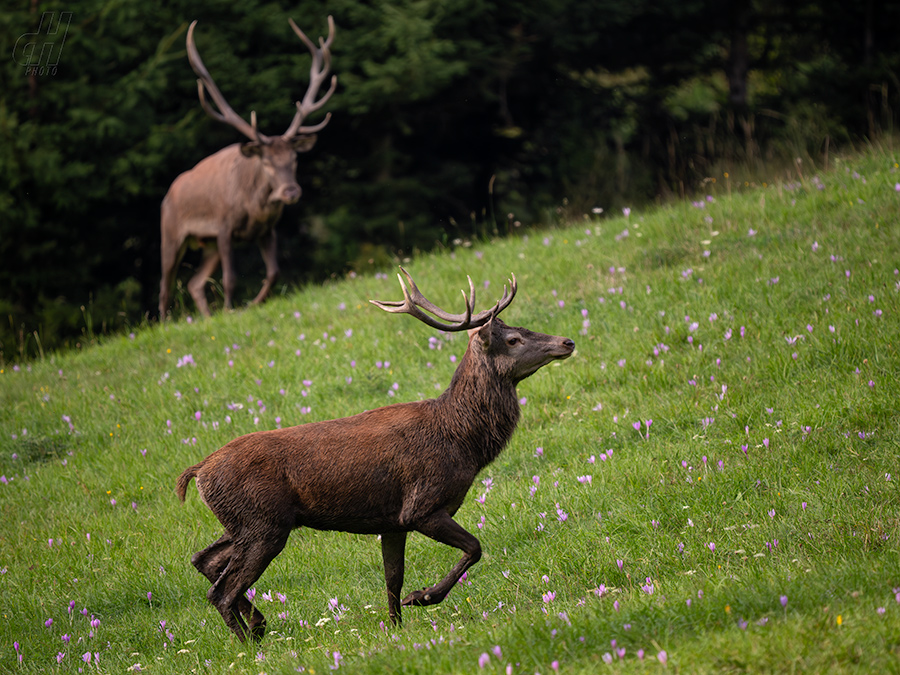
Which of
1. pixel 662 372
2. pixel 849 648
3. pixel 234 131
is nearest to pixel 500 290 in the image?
pixel 662 372

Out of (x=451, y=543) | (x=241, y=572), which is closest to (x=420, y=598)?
(x=451, y=543)

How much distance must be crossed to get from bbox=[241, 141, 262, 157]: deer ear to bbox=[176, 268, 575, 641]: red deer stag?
758cm

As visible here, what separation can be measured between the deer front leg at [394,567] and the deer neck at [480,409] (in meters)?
0.68

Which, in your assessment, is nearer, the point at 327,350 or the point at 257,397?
the point at 257,397

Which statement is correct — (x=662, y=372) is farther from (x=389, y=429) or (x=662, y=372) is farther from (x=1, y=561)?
(x=1, y=561)

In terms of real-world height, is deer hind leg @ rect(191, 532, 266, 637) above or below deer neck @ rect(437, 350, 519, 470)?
below

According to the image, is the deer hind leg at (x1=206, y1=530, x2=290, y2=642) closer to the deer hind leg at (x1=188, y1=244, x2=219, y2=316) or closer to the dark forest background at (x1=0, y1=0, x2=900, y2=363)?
the deer hind leg at (x1=188, y1=244, x2=219, y2=316)

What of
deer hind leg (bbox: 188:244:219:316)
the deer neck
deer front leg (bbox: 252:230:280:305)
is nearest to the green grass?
the deer neck

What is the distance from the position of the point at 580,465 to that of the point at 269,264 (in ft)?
23.6

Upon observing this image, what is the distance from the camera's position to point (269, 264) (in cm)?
1264

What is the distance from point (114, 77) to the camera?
54.1 ft

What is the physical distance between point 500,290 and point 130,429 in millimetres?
4151

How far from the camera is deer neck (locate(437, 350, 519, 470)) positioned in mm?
5438

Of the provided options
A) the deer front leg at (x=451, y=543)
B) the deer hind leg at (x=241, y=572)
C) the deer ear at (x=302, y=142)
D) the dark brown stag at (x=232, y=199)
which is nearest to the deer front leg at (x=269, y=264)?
the dark brown stag at (x=232, y=199)
